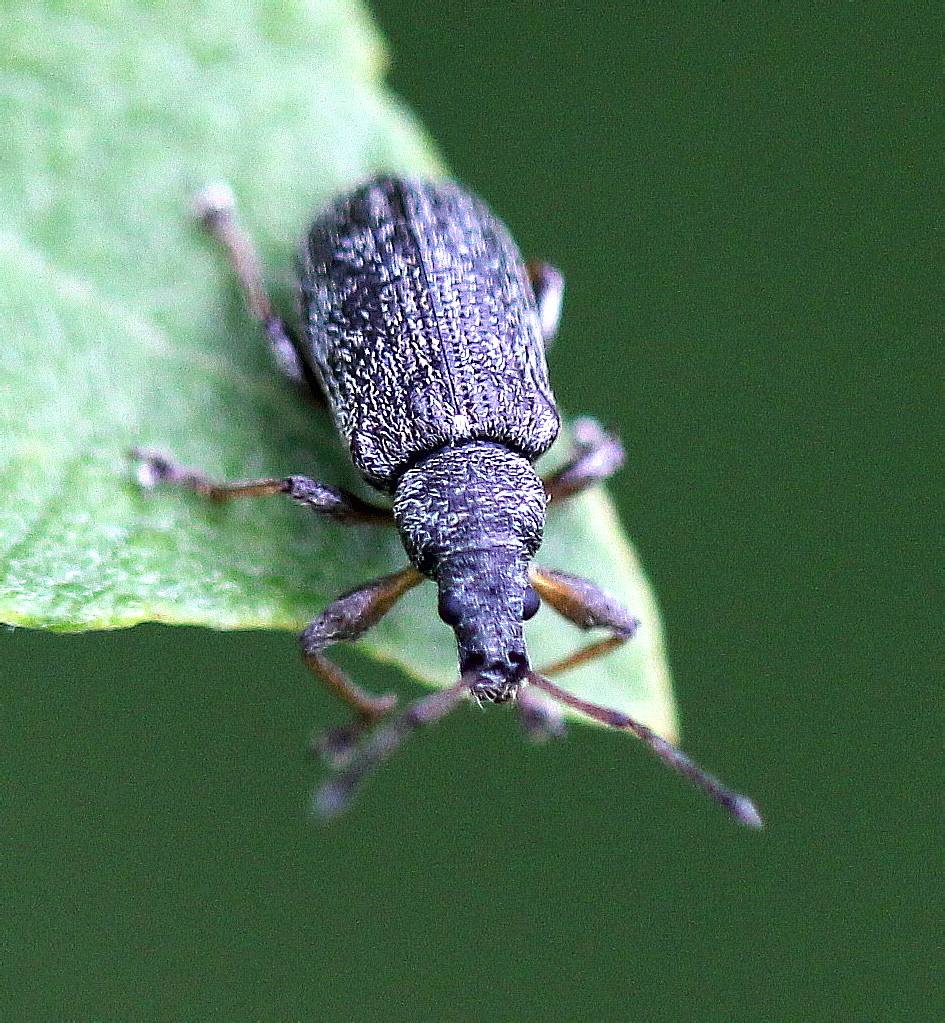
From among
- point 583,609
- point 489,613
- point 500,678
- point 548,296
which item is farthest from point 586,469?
point 500,678

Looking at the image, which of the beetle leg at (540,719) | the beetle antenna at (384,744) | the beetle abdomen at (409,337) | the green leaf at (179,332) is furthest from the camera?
the beetle leg at (540,719)

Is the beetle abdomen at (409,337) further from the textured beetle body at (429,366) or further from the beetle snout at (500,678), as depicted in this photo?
the beetle snout at (500,678)

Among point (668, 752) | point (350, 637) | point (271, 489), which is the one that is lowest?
point (668, 752)

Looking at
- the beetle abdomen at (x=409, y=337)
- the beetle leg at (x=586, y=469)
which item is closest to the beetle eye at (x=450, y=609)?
the beetle abdomen at (x=409, y=337)

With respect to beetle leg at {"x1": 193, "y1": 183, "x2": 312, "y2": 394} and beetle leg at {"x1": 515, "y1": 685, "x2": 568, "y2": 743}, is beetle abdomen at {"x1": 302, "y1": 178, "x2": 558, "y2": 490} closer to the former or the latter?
beetle leg at {"x1": 193, "y1": 183, "x2": 312, "y2": 394}

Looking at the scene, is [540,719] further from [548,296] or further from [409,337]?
[548,296]

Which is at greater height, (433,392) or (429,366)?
(429,366)

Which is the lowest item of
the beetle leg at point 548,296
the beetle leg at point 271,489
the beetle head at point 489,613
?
the beetle head at point 489,613

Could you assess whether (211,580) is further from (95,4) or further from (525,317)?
(95,4)
